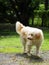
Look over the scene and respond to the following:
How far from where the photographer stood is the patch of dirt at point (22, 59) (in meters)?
7.96

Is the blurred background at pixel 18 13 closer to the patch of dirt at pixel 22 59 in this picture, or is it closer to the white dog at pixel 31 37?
the patch of dirt at pixel 22 59

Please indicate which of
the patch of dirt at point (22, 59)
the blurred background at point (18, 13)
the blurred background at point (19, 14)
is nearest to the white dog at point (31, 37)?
the patch of dirt at point (22, 59)

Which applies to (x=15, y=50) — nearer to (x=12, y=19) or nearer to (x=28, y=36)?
(x=28, y=36)

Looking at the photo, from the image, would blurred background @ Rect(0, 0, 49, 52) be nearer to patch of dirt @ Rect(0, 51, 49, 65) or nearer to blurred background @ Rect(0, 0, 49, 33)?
blurred background @ Rect(0, 0, 49, 33)

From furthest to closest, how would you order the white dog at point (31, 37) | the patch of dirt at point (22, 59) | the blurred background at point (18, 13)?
the blurred background at point (18, 13) < the white dog at point (31, 37) < the patch of dirt at point (22, 59)

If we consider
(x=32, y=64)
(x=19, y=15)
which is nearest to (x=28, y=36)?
(x=32, y=64)

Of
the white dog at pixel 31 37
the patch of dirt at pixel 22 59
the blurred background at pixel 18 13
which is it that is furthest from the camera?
the blurred background at pixel 18 13

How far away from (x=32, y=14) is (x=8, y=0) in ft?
6.96

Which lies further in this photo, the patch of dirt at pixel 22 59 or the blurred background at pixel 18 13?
the blurred background at pixel 18 13

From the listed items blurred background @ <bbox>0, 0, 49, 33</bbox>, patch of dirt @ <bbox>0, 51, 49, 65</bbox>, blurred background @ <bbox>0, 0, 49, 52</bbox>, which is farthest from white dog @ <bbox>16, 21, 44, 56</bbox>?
blurred background @ <bbox>0, 0, 49, 33</bbox>

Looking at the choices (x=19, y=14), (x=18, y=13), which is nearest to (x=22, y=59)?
(x=19, y=14)

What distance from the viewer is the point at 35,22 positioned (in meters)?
21.9

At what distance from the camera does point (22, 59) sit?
8422 millimetres

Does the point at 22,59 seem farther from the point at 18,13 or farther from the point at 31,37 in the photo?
the point at 18,13
